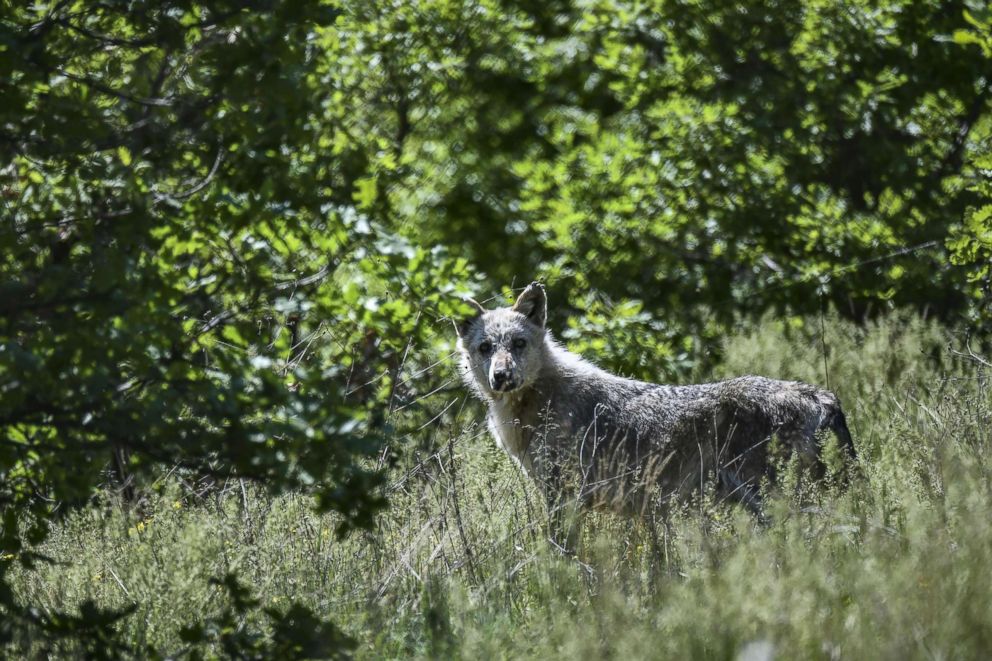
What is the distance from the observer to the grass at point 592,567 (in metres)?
3.82

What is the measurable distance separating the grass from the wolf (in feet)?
0.95

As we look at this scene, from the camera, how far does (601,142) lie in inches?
458

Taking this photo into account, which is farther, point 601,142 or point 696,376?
point 601,142

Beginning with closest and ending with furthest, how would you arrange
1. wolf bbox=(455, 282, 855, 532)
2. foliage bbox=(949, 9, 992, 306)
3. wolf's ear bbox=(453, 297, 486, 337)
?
wolf bbox=(455, 282, 855, 532), foliage bbox=(949, 9, 992, 306), wolf's ear bbox=(453, 297, 486, 337)

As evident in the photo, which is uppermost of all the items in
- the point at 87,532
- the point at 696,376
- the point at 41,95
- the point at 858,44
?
the point at 41,95

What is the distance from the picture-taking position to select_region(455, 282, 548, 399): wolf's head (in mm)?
7656

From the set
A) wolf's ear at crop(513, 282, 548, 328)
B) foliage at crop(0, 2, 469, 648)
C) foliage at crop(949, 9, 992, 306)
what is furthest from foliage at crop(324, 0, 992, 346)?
foliage at crop(0, 2, 469, 648)

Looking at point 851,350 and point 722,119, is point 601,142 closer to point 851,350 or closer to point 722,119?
point 722,119

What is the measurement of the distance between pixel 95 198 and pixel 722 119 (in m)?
8.19

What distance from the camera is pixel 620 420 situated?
755 cm

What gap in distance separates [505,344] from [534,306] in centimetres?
47

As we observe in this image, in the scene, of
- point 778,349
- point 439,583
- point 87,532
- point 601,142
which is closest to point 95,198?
point 439,583

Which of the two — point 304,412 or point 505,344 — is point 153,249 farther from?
point 505,344

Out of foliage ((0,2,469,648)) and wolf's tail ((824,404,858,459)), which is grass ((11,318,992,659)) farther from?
foliage ((0,2,469,648))
